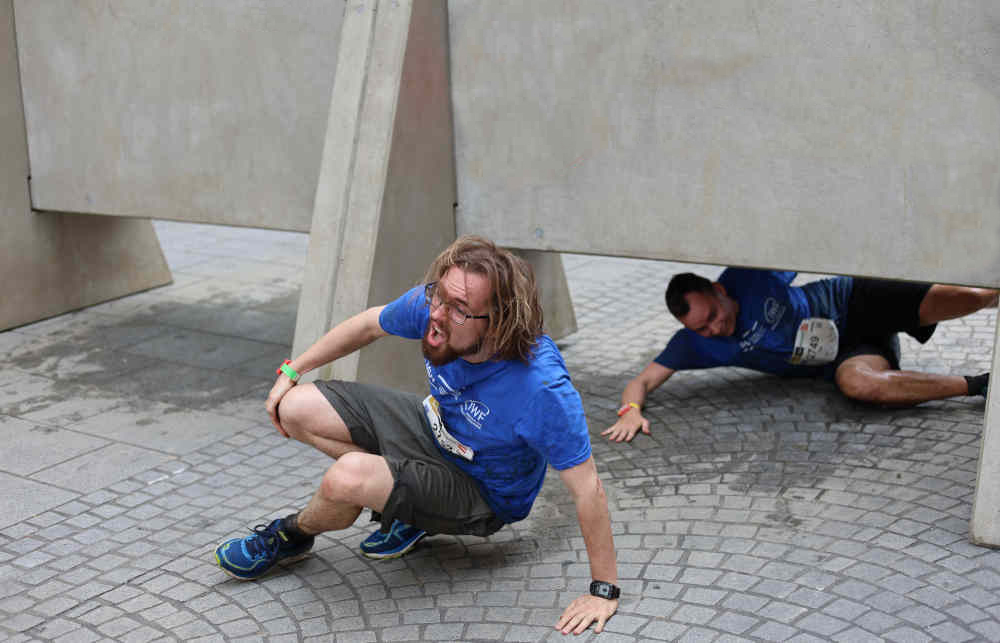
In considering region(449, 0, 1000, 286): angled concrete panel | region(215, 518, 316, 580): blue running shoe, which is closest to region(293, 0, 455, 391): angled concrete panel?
region(449, 0, 1000, 286): angled concrete panel

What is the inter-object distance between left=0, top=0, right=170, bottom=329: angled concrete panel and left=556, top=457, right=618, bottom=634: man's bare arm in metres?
5.52

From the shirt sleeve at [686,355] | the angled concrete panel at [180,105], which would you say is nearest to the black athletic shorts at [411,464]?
the shirt sleeve at [686,355]

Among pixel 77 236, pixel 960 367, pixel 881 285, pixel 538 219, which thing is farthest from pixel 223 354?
pixel 960 367

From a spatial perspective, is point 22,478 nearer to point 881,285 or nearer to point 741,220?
point 741,220

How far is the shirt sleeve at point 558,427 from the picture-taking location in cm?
362

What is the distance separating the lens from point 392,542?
4.39m

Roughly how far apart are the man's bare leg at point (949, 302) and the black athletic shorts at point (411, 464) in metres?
2.97

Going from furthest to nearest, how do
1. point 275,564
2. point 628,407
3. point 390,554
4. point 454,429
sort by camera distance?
point 628,407 → point 390,554 → point 275,564 → point 454,429

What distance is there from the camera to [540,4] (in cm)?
562

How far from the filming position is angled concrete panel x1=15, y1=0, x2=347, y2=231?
6465 millimetres

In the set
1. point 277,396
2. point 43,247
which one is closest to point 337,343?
point 277,396

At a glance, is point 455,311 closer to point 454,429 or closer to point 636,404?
point 454,429

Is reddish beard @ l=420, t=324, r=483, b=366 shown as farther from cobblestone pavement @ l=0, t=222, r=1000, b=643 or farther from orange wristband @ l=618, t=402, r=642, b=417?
orange wristband @ l=618, t=402, r=642, b=417

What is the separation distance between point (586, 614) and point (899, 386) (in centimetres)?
258
